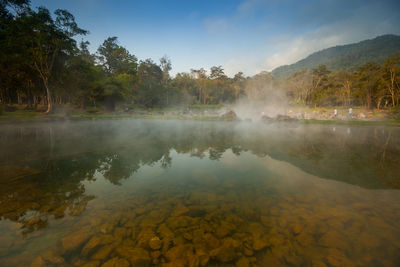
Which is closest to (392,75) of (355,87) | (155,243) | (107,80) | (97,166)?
(355,87)

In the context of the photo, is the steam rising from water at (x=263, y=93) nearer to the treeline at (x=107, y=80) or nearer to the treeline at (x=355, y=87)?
the treeline at (x=107, y=80)

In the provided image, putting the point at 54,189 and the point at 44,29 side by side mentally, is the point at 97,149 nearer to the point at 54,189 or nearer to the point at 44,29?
the point at 54,189

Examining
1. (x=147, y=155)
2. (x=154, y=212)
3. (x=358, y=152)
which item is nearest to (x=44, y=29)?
(x=147, y=155)

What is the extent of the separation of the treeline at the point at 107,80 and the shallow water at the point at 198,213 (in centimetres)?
2634

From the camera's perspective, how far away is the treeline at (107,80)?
76.8 feet

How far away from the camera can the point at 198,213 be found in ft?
12.0

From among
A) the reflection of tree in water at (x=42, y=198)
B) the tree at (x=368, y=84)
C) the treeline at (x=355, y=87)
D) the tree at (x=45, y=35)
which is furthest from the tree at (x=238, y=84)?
the reflection of tree in water at (x=42, y=198)

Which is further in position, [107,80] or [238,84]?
[238,84]

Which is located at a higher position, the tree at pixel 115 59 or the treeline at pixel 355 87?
the tree at pixel 115 59

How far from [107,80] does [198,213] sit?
38.5 metres

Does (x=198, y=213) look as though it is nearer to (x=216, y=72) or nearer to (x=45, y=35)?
(x=45, y=35)

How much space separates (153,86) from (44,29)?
70.7 feet

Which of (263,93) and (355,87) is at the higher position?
(263,93)

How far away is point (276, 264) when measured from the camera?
8.07ft
